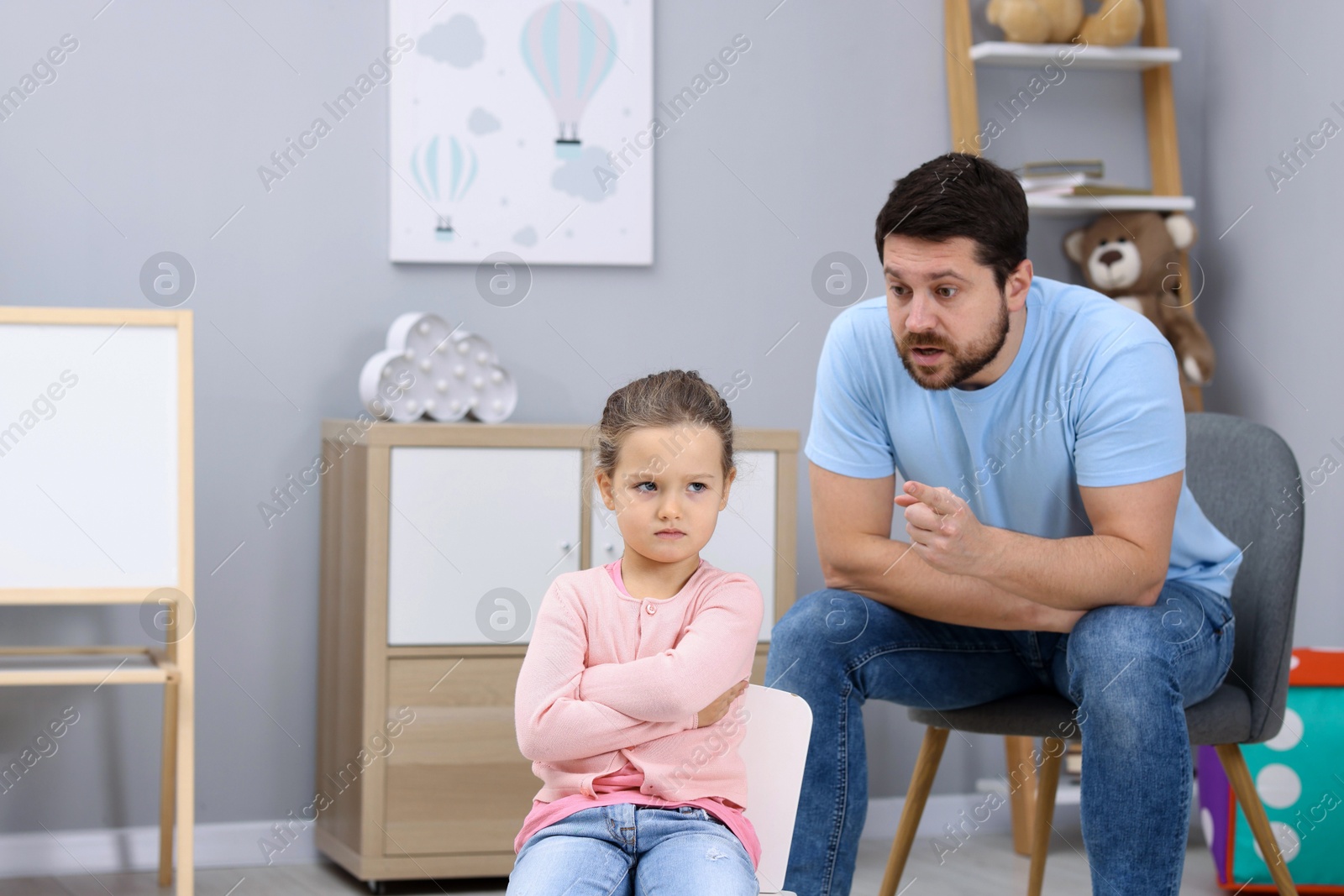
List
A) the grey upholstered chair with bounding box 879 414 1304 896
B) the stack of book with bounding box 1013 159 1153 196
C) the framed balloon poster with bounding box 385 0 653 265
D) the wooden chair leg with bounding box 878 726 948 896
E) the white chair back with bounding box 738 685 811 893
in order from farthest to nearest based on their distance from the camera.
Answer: the stack of book with bounding box 1013 159 1153 196 < the framed balloon poster with bounding box 385 0 653 265 < the wooden chair leg with bounding box 878 726 948 896 < the grey upholstered chair with bounding box 879 414 1304 896 < the white chair back with bounding box 738 685 811 893

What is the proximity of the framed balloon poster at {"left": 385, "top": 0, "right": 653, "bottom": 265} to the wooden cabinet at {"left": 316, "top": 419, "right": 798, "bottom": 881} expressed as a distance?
1.64 ft

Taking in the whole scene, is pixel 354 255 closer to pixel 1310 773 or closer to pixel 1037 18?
pixel 1037 18

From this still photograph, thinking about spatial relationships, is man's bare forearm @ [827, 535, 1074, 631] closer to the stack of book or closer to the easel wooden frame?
the easel wooden frame

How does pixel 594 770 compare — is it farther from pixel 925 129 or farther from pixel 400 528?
pixel 925 129

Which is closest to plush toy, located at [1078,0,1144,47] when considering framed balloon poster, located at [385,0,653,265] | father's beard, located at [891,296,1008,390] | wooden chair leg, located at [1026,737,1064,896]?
framed balloon poster, located at [385,0,653,265]

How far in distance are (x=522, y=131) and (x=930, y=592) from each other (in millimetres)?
1457

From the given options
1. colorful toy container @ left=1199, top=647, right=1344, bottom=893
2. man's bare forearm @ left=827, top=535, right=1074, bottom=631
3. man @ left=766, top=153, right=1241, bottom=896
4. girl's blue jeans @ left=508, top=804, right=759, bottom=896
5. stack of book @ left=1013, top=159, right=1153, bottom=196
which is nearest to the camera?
girl's blue jeans @ left=508, top=804, right=759, bottom=896

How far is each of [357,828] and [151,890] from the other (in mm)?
386

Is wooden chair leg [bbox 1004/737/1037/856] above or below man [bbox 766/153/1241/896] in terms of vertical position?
below

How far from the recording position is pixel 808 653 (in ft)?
5.09

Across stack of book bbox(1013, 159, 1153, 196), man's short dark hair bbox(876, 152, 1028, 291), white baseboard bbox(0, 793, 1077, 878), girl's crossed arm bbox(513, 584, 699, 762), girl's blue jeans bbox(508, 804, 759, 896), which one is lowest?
white baseboard bbox(0, 793, 1077, 878)

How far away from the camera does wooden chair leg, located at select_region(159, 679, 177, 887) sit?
2324 millimetres

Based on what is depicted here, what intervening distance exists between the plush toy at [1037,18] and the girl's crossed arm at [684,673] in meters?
1.87

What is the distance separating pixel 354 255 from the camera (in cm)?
259
